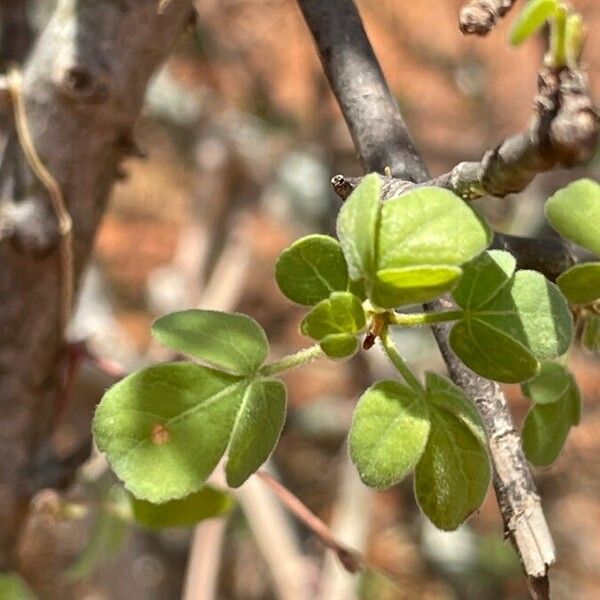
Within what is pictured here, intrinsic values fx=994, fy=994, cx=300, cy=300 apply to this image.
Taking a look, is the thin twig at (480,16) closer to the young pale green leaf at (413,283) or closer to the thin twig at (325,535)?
the young pale green leaf at (413,283)

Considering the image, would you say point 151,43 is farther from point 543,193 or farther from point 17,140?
point 543,193

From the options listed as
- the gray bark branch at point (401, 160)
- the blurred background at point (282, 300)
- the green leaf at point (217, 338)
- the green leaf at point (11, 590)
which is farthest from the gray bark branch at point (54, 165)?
the blurred background at point (282, 300)

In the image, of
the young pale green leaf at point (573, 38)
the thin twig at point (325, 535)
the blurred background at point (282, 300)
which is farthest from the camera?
the blurred background at point (282, 300)

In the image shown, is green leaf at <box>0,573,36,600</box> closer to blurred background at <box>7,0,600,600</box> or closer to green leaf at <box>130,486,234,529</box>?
green leaf at <box>130,486,234,529</box>

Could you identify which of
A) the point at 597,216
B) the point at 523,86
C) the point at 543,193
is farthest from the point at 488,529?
the point at 597,216

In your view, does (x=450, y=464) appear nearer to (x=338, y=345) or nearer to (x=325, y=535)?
(x=338, y=345)

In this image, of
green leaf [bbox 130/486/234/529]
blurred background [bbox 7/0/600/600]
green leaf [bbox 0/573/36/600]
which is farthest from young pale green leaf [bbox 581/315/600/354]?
blurred background [bbox 7/0/600/600]
